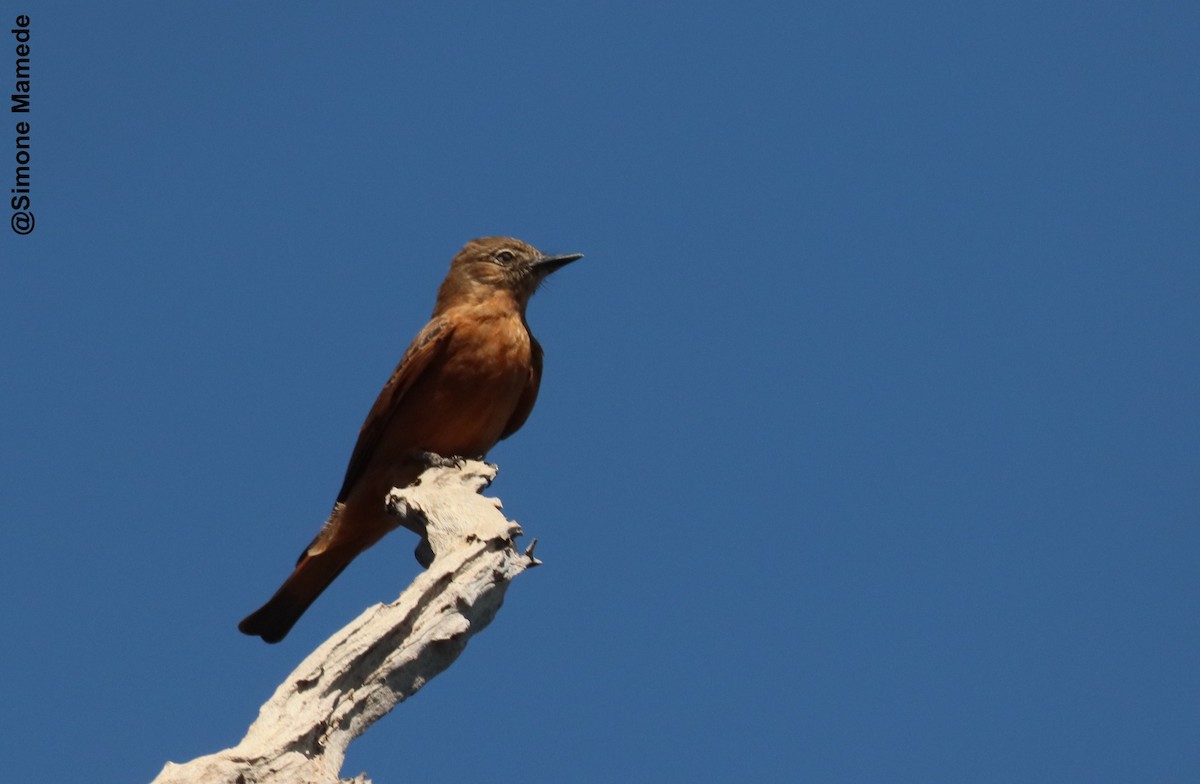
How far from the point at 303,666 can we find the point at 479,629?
2.36 ft

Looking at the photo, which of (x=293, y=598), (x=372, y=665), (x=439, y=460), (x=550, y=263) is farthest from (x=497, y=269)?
(x=372, y=665)

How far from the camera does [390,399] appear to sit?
7570mm

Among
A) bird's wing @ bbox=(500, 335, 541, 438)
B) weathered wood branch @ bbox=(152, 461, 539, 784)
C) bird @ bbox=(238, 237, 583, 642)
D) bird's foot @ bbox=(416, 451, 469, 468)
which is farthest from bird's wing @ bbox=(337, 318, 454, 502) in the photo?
weathered wood branch @ bbox=(152, 461, 539, 784)

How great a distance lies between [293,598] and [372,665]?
8.60 ft

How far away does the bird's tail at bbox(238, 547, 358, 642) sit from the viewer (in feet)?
24.5

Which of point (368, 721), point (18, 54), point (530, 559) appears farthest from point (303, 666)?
point (18, 54)

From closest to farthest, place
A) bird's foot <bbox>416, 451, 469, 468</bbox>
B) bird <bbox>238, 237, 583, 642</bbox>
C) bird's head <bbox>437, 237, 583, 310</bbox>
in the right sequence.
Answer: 1. bird's foot <bbox>416, 451, 469, 468</bbox>
2. bird <bbox>238, 237, 583, 642</bbox>
3. bird's head <bbox>437, 237, 583, 310</bbox>

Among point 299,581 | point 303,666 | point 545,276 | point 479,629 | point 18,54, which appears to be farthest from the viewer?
point 18,54

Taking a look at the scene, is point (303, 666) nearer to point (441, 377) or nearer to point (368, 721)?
point (368, 721)

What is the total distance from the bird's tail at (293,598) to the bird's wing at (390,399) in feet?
1.08

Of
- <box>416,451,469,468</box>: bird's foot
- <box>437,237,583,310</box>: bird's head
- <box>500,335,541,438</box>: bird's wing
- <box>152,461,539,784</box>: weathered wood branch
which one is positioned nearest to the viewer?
<box>152,461,539,784</box>: weathered wood branch

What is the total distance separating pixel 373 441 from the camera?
300 inches

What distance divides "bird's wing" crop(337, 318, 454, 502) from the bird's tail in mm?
328

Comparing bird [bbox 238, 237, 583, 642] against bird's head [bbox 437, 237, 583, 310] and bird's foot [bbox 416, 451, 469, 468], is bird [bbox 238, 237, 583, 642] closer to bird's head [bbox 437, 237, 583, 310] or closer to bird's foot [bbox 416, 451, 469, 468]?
bird's foot [bbox 416, 451, 469, 468]
